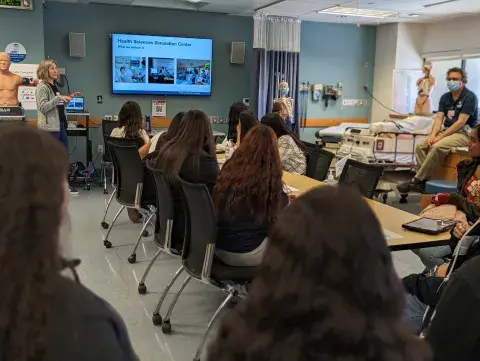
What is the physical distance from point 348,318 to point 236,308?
0.20m

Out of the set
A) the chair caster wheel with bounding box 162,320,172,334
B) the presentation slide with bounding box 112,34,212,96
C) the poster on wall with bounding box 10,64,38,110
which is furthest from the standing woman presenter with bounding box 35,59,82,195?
the chair caster wheel with bounding box 162,320,172,334

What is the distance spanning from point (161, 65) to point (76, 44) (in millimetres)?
1277

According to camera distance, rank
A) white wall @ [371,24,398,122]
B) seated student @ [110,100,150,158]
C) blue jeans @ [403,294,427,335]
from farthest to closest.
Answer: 1. white wall @ [371,24,398,122]
2. seated student @ [110,100,150,158]
3. blue jeans @ [403,294,427,335]

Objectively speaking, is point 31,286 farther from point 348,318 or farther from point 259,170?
point 259,170

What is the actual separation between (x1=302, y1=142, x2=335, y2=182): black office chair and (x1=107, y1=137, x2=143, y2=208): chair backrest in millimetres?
1481

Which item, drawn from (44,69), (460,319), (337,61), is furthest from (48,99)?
(460,319)

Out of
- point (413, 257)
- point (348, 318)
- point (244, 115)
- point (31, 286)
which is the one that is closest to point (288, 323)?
point (348, 318)

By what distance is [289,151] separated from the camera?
4336 mm

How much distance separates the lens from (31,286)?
927 millimetres

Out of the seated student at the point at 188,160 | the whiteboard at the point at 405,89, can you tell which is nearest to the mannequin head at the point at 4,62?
the seated student at the point at 188,160

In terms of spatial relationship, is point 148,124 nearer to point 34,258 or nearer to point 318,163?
point 318,163

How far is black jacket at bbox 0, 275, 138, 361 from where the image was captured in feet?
3.08

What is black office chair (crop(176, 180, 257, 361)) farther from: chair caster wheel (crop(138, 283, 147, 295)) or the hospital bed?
the hospital bed

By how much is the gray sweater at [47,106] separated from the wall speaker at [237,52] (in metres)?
3.33
